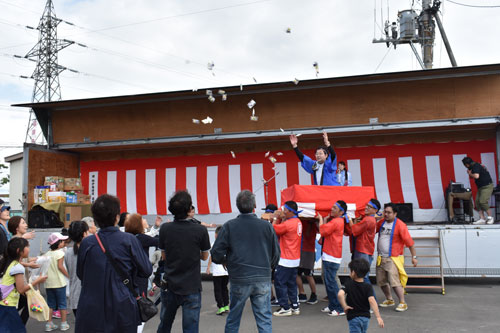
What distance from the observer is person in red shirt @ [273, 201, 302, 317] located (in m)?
7.72

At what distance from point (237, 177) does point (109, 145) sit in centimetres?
405

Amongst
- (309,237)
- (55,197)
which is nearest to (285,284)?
(309,237)

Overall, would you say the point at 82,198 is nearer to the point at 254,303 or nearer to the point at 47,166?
the point at 47,166

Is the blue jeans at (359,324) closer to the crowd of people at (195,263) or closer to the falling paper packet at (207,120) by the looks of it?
the crowd of people at (195,263)

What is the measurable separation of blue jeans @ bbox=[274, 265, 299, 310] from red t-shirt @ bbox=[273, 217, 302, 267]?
0.14 m

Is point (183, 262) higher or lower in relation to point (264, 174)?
lower

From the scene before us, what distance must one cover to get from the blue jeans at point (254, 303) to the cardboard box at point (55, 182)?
9730mm

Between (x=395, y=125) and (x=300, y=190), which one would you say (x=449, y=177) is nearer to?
(x=395, y=125)

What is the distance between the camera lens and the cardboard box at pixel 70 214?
1305 centimetres

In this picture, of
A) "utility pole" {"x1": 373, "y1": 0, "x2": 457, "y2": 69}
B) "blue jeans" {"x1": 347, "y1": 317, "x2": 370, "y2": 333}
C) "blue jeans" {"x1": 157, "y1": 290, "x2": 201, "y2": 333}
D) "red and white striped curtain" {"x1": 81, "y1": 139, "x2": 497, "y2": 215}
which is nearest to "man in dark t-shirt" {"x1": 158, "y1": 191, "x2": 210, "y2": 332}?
"blue jeans" {"x1": 157, "y1": 290, "x2": 201, "y2": 333}

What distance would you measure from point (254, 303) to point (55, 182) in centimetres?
1010

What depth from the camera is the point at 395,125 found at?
11375 millimetres

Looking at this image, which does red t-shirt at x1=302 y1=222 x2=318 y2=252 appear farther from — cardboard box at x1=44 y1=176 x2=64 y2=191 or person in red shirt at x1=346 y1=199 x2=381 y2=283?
cardboard box at x1=44 y1=176 x2=64 y2=191

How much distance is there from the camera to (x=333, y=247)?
7.75 meters
